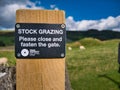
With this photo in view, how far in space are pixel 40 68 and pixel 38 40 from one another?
35 centimetres

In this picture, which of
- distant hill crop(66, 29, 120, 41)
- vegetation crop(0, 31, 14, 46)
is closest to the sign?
vegetation crop(0, 31, 14, 46)

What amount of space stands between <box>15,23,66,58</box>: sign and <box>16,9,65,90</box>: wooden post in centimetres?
6

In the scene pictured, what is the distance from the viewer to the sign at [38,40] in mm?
4555

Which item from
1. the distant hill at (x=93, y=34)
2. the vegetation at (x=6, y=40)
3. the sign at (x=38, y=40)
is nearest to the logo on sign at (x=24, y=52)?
the sign at (x=38, y=40)

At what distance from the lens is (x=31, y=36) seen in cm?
458

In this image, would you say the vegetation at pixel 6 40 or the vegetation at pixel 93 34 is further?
the vegetation at pixel 93 34

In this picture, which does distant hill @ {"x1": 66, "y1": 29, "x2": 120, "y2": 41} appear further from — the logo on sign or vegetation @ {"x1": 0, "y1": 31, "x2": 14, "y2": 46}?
the logo on sign

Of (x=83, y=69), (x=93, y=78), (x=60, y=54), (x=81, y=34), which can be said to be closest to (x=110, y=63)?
(x=83, y=69)

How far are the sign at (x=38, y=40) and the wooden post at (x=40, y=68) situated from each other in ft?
0.20

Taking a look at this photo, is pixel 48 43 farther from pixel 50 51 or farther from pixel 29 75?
pixel 29 75

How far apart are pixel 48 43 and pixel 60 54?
21cm

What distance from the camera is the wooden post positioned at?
450cm

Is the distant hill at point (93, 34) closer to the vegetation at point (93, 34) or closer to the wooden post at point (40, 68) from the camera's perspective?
the vegetation at point (93, 34)

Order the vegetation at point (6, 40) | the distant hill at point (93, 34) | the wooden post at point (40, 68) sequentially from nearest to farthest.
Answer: the wooden post at point (40, 68), the vegetation at point (6, 40), the distant hill at point (93, 34)
